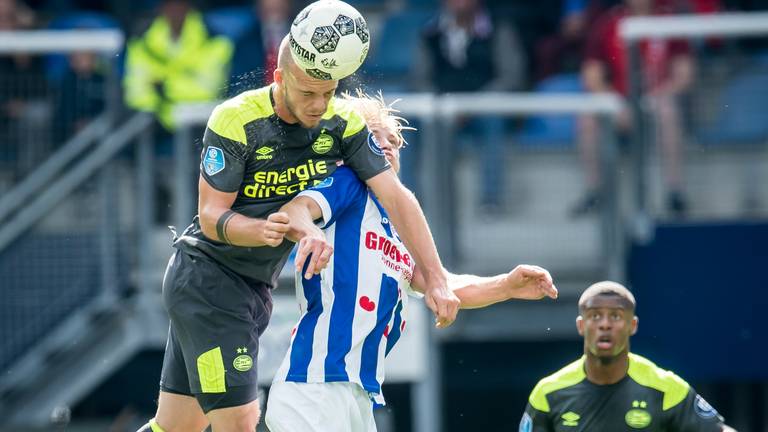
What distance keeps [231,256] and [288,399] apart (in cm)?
73

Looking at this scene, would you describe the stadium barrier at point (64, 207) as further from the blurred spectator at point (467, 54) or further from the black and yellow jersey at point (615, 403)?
the black and yellow jersey at point (615, 403)

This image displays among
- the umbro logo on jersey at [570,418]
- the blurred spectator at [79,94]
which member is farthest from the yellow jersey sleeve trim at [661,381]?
the blurred spectator at [79,94]

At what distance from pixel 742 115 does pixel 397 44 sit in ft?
10.8

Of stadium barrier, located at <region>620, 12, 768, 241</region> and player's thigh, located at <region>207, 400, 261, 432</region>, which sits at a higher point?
stadium barrier, located at <region>620, 12, 768, 241</region>

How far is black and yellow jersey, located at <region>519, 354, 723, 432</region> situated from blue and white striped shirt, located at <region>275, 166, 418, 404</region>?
67.3 inches

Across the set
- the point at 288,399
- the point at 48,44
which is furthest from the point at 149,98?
the point at 288,399

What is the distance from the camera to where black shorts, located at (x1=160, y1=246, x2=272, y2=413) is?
18.3 feet

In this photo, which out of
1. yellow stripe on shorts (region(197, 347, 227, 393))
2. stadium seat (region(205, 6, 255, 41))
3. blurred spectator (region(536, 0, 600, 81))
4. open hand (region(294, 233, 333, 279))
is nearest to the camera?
open hand (region(294, 233, 333, 279))

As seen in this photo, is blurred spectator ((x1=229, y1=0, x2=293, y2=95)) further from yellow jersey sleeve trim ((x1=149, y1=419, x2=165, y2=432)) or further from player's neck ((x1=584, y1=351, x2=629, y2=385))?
yellow jersey sleeve trim ((x1=149, y1=419, x2=165, y2=432))

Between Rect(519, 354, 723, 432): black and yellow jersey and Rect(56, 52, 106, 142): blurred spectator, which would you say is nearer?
Rect(519, 354, 723, 432): black and yellow jersey

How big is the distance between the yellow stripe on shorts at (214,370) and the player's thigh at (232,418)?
10 cm

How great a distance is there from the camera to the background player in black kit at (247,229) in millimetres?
5203

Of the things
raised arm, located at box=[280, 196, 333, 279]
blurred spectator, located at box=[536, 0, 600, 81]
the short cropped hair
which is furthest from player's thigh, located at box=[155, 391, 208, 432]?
blurred spectator, located at box=[536, 0, 600, 81]

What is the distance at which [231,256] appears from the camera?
558 centimetres
